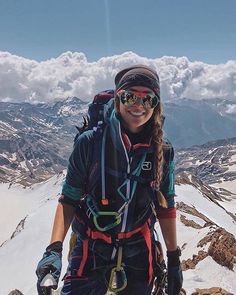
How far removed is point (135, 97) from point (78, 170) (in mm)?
1500

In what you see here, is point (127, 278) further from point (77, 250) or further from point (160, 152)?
point (160, 152)

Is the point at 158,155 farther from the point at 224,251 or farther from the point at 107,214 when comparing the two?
the point at 224,251

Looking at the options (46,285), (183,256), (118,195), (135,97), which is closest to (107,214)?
(118,195)

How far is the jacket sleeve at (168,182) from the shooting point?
23.7ft

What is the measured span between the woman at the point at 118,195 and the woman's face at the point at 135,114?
0.05 ft

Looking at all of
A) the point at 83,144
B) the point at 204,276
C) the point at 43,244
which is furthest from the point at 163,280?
the point at 43,244

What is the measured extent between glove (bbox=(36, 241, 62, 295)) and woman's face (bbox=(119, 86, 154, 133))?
89.7 inches

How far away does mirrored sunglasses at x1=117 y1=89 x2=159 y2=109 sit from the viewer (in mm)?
6934

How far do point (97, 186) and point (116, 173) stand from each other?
1.22ft

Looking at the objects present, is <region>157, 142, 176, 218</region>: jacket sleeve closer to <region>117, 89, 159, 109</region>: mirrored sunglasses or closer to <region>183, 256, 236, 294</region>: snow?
<region>117, 89, 159, 109</region>: mirrored sunglasses

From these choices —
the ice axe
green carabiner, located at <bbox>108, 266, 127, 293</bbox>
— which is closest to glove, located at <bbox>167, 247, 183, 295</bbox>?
green carabiner, located at <bbox>108, 266, 127, 293</bbox>

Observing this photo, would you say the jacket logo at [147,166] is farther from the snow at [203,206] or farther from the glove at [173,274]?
the snow at [203,206]

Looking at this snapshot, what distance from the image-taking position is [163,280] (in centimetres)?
762

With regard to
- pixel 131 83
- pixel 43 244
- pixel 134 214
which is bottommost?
pixel 134 214
